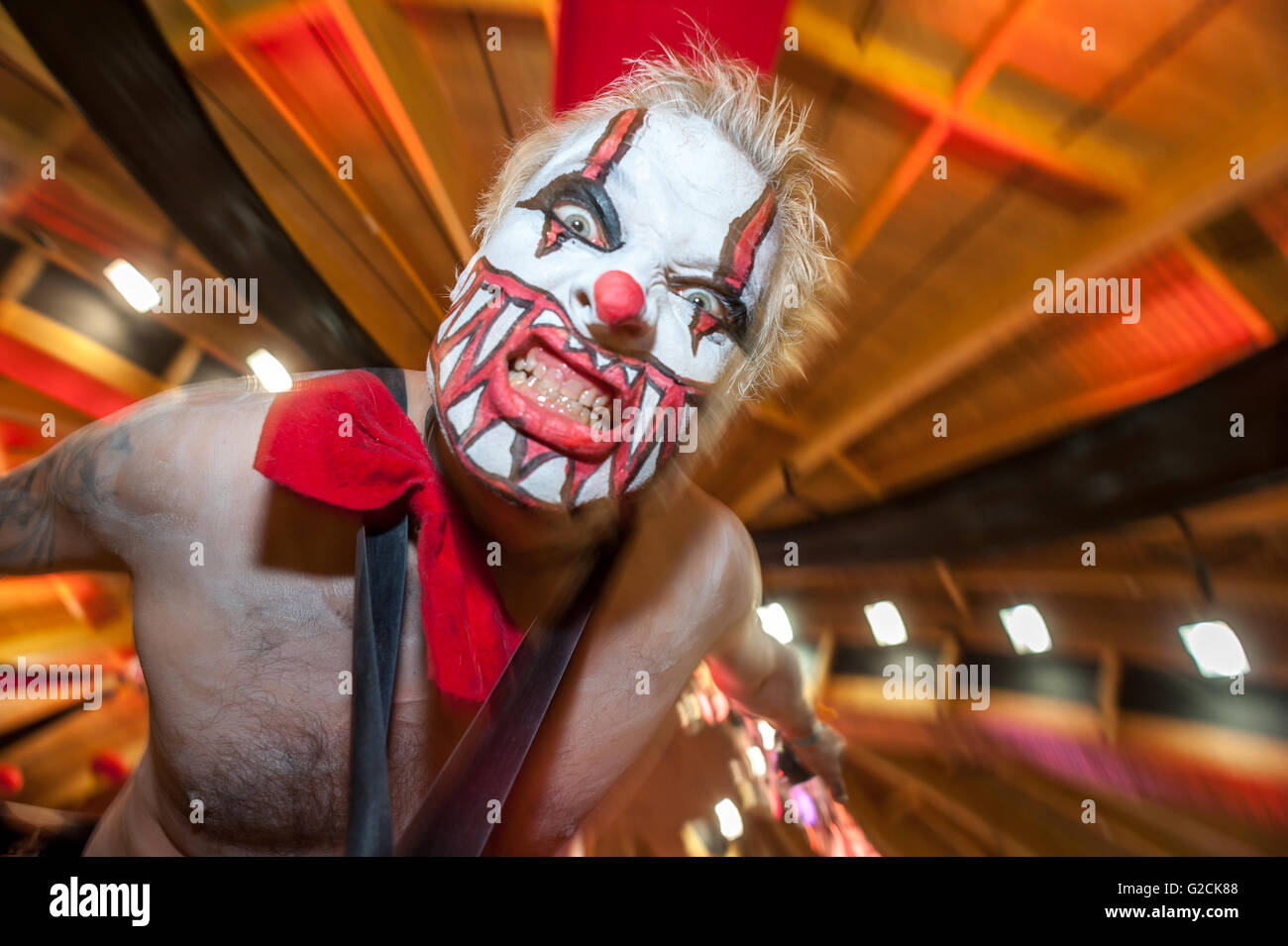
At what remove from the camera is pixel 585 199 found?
0.63m

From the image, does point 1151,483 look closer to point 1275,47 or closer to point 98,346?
point 1275,47

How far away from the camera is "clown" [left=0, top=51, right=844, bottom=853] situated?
1.93ft

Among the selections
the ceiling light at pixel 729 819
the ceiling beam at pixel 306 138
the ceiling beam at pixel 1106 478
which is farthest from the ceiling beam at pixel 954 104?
the ceiling light at pixel 729 819

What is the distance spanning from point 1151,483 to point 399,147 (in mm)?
1397

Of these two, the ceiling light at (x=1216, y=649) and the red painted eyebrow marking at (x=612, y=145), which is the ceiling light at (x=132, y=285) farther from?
the ceiling light at (x=1216, y=649)

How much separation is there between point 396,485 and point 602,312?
11.1 inches

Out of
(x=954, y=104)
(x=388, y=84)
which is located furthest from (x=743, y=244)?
(x=388, y=84)

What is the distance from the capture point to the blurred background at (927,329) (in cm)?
84

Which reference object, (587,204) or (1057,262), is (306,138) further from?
(1057,262)

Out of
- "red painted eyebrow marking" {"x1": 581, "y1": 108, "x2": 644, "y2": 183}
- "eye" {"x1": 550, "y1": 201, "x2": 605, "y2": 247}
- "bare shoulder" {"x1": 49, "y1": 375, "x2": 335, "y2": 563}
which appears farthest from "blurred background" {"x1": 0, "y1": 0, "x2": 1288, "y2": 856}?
"bare shoulder" {"x1": 49, "y1": 375, "x2": 335, "y2": 563}

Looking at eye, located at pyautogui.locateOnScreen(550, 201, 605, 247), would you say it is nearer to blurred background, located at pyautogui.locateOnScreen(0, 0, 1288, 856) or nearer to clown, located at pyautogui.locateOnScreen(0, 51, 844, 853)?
clown, located at pyautogui.locateOnScreen(0, 51, 844, 853)

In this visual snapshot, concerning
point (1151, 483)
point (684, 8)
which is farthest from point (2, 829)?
point (1151, 483)

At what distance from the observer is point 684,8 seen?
822 mm

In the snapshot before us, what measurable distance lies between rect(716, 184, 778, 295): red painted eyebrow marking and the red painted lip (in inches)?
7.4
